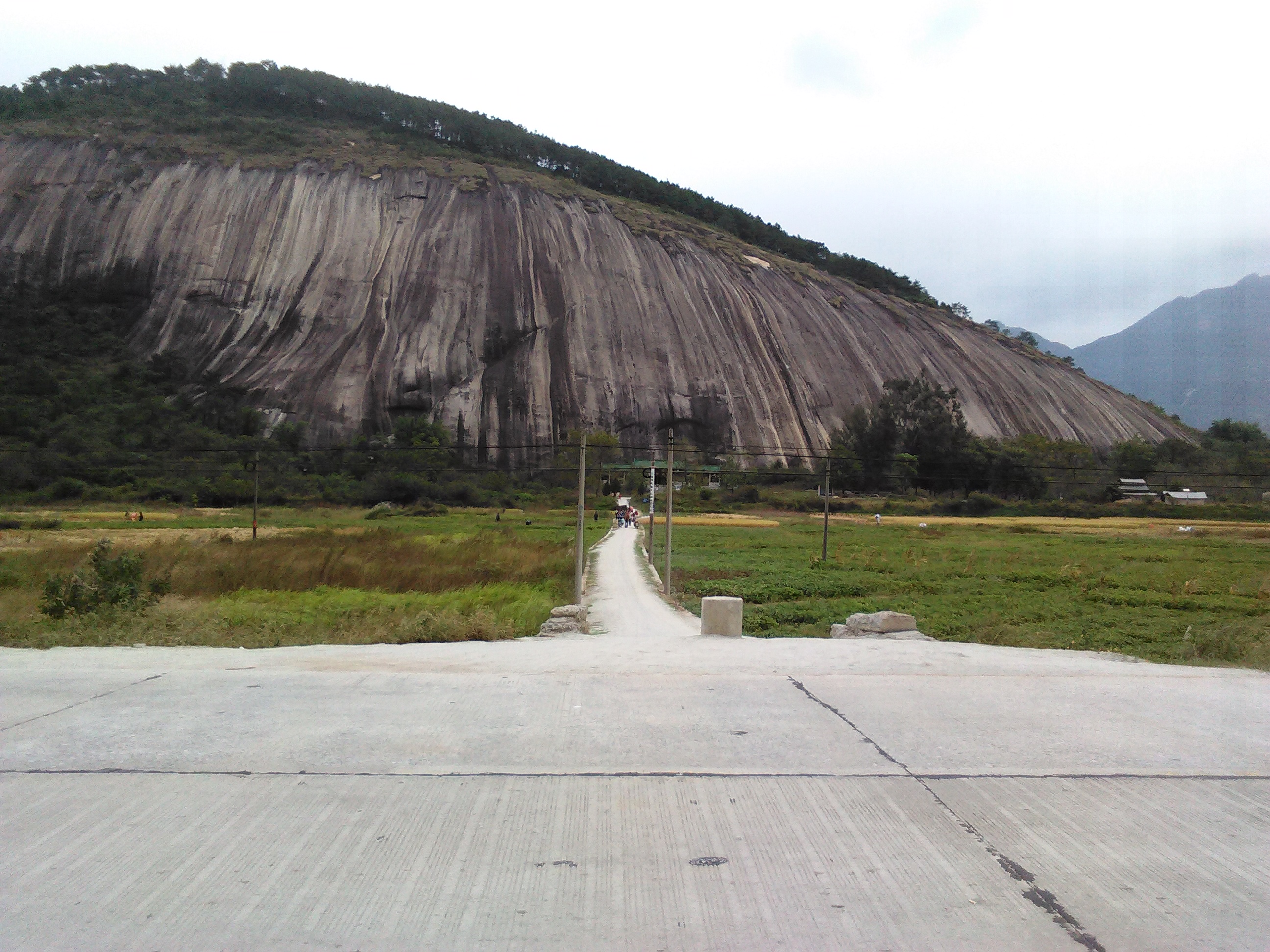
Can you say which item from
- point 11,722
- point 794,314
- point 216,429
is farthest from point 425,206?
point 11,722

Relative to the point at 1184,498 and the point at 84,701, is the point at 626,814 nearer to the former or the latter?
the point at 84,701

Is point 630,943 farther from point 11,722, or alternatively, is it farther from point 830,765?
point 11,722

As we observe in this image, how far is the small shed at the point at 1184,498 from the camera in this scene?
63.0 m

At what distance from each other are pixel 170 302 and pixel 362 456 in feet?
76.5

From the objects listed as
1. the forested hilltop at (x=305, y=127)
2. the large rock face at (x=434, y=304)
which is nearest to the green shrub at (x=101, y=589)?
the large rock face at (x=434, y=304)

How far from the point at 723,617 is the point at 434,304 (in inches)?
2220

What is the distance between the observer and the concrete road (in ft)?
11.2

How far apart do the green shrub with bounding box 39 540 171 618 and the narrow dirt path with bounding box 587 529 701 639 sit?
838cm

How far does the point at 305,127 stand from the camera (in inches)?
3408

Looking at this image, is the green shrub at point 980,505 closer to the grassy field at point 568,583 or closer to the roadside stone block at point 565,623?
the grassy field at point 568,583

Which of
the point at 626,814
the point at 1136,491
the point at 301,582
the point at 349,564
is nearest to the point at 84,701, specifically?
the point at 626,814

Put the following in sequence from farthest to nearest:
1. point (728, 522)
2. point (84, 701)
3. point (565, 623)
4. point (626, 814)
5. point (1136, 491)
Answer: point (1136, 491)
point (728, 522)
point (565, 623)
point (84, 701)
point (626, 814)

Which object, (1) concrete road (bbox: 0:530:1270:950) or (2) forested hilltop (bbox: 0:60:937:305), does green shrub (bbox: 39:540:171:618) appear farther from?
(2) forested hilltop (bbox: 0:60:937:305)

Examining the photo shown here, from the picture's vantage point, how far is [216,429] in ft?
189
